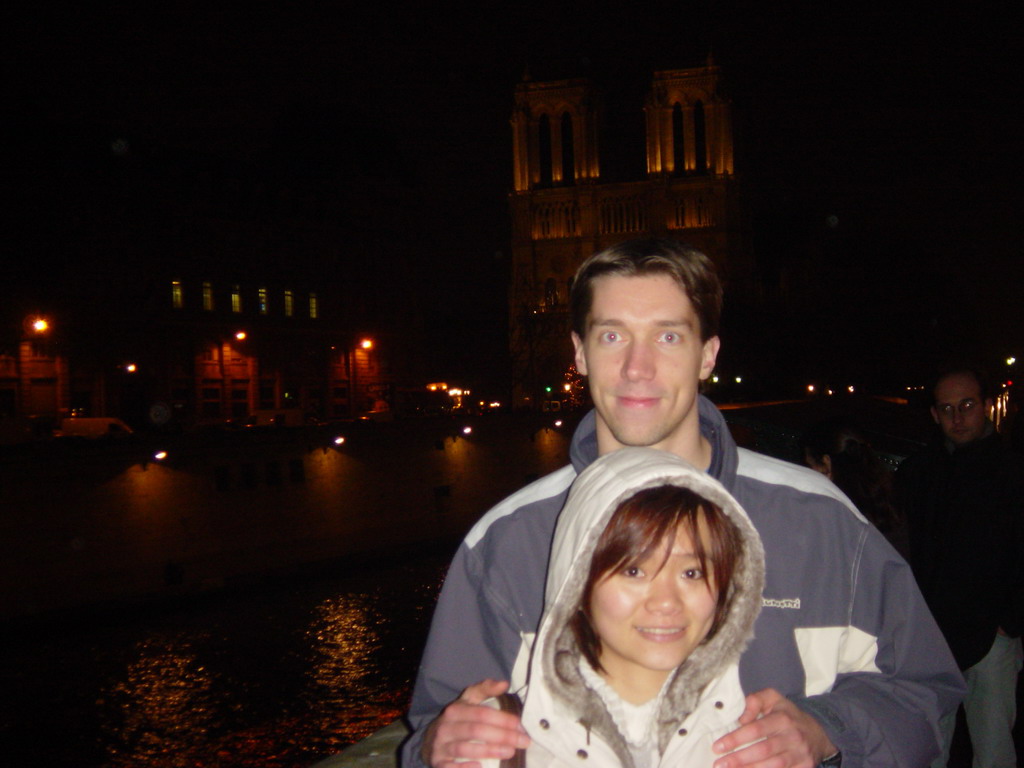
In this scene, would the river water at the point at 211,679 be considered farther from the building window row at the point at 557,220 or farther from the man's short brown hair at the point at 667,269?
the building window row at the point at 557,220

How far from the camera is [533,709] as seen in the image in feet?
5.58

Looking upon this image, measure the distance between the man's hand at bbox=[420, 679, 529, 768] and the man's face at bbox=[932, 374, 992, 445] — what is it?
117 inches

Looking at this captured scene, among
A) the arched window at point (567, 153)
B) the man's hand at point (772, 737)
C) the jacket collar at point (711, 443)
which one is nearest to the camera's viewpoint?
the man's hand at point (772, 737)

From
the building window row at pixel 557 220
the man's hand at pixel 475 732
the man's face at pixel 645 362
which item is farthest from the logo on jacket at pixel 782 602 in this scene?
the building window row at pixel 557 220

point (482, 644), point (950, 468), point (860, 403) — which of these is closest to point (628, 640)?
point (482, 644)

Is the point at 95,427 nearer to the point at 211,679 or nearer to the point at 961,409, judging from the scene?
the point at 211,679

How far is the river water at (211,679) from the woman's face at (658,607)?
9904mm

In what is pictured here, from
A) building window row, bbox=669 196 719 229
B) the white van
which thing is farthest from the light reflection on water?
building window row, bbox=669 196 719 229

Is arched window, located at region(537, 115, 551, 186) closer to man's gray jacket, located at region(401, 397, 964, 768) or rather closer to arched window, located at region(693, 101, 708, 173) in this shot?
arched window, located at region(693, 101, 708, 173)

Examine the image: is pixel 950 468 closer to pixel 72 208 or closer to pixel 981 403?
pixel 981 403

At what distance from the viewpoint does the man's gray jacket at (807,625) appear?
1.84 meters

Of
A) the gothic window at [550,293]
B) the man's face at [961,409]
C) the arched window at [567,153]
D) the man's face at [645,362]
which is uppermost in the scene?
Result: the arched window at [567,153]

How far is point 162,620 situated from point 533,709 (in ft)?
49.1

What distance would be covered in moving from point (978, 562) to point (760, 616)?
2385 mm
